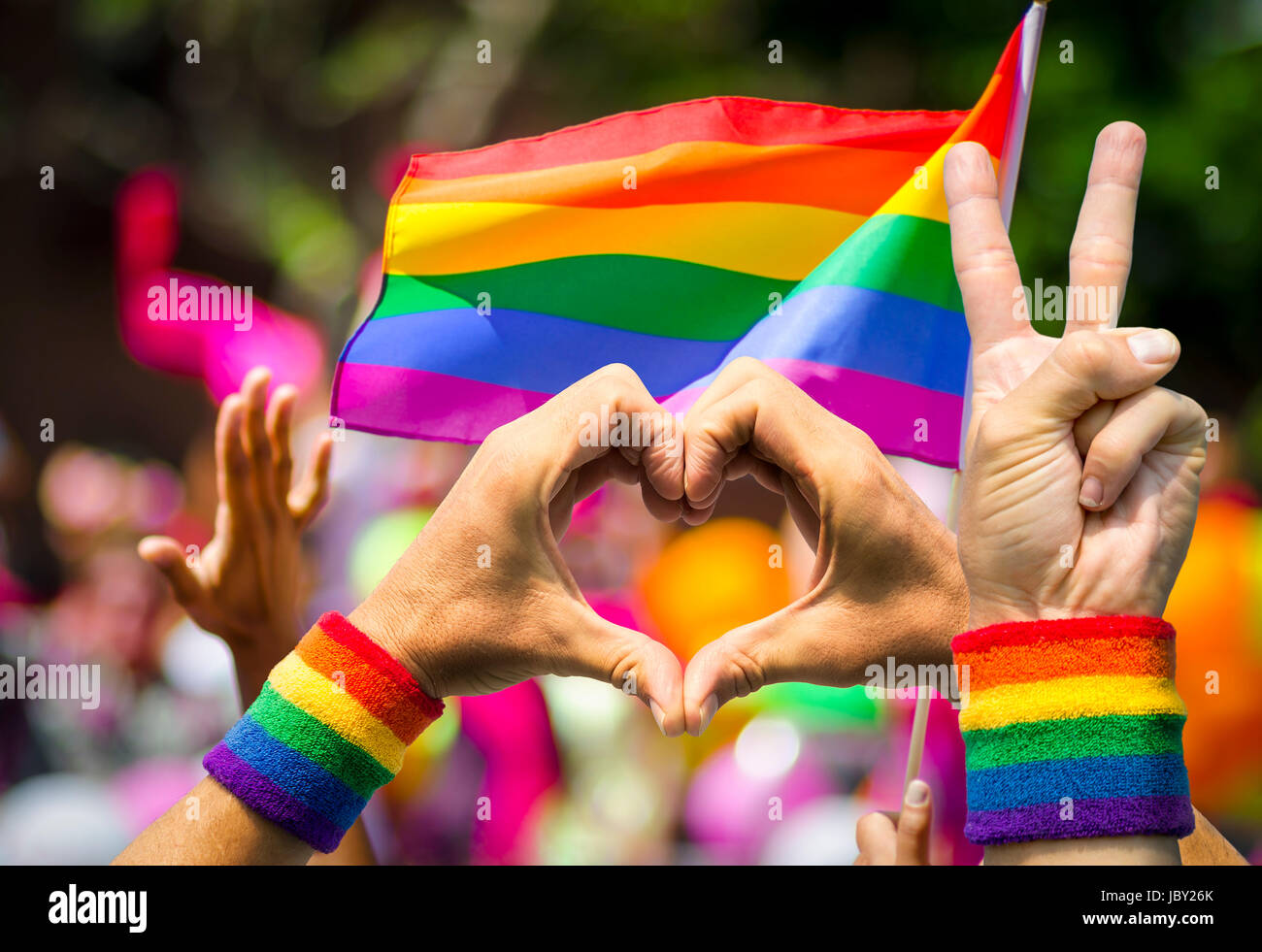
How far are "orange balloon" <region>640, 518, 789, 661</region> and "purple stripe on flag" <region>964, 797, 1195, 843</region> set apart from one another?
133 inches

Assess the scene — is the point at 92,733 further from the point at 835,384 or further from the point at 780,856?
the point at 835,384

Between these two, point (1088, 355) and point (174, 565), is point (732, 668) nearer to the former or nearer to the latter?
point (1088, 355)

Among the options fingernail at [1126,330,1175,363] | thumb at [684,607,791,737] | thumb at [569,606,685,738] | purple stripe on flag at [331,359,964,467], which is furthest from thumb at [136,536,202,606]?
fingernail at [1126,330,1175,363]

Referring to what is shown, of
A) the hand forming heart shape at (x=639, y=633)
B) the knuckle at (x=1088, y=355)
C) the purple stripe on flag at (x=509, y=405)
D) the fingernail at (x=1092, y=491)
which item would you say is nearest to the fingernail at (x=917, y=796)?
the purple stripe on flag at (x=509, y=405)

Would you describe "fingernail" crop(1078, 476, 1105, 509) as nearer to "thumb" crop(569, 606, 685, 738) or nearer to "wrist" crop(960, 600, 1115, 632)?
"wrist" crop(960, 600, 1115, 632)

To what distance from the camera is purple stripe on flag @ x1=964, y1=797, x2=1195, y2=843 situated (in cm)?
100

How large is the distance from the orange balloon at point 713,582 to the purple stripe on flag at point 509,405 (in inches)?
96.0

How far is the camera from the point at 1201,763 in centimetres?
430

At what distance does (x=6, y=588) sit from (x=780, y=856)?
4481 millimetres

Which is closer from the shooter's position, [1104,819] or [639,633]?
[1104,819]

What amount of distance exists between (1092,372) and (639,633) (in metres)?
0.61

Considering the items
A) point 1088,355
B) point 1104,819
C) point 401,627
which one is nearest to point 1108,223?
point 1088,355

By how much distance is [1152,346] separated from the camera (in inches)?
40.8

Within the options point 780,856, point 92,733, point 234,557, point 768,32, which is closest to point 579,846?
point 780,856
